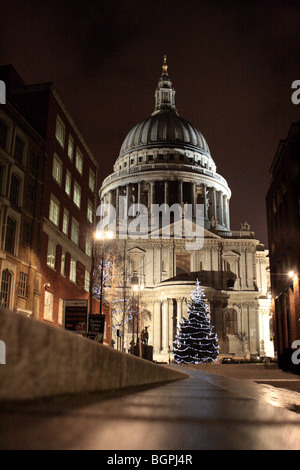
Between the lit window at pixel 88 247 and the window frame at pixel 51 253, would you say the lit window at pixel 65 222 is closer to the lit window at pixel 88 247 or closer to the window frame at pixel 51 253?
the window frame at pixel 51 253

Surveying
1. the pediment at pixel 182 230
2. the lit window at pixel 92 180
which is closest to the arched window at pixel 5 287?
the lit window at pixel 92 180

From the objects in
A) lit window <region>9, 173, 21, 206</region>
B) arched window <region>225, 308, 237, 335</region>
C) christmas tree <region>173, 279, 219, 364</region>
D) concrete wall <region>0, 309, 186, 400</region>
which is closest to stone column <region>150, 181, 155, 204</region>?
arched window <region>225, 308, 237, 335</region>

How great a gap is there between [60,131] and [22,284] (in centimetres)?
1265

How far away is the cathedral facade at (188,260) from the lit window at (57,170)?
121 ft

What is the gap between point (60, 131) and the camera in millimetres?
36031

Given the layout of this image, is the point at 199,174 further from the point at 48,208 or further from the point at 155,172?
the point at 48,208

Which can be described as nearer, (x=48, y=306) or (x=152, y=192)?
(x=48, y=306)

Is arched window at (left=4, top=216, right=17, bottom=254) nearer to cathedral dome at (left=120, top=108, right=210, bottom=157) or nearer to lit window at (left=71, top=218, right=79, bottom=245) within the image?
lit window at (left=71, top=218, right=79, bottom=245)

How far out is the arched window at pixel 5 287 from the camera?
26.2m

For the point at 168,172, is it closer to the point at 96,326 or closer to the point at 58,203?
the point at 58,203

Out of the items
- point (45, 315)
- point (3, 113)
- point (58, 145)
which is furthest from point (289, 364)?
point (3, 113)

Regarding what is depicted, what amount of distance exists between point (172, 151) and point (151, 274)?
40755 mm

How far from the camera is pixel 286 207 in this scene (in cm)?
4656

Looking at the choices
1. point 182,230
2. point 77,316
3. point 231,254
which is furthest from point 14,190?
point 231,254
